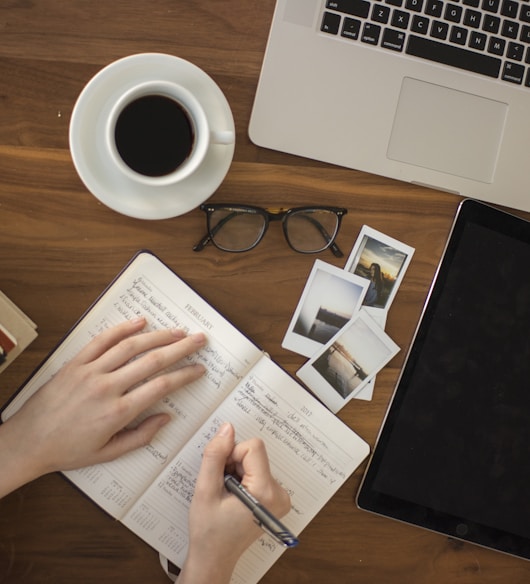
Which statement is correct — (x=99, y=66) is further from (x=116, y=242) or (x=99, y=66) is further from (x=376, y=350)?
(x=376, y=350)

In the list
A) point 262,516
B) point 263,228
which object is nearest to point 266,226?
point 263,228

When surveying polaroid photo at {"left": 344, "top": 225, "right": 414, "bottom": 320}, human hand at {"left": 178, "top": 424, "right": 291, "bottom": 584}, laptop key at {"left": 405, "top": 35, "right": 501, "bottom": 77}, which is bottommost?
human hand at {"left": 178, "top": 424, "right": 291, "bottom": 584}

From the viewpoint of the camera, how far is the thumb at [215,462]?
721mm

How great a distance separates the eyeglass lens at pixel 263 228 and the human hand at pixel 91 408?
0.15m

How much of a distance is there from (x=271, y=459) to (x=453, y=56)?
1.85ft

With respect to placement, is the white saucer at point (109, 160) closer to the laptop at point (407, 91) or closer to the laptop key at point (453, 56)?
the laptop at point (407, 91)

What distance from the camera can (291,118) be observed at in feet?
2.45

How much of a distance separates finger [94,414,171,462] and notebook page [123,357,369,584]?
0.16ft

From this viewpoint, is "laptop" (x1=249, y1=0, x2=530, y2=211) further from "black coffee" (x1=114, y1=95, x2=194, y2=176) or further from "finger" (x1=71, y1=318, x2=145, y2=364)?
"finger" (x1=71, y1=318, x2=145, y2=364)

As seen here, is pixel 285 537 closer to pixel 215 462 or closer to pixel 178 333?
pixel 215 462

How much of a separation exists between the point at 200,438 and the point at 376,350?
0.26m

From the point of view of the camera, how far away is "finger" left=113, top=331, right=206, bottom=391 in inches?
28.5

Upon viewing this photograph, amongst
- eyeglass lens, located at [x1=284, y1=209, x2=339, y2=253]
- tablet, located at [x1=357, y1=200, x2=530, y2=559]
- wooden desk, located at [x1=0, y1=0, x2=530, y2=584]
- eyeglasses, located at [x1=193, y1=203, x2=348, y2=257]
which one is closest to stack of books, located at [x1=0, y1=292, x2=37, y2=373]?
wooden desk, located at [x1=0, y1=0, x2=530, y2=584]

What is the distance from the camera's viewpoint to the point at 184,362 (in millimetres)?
771
